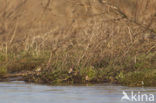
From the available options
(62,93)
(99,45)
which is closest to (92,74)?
(99,45)

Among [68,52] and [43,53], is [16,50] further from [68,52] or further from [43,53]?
[68,52]

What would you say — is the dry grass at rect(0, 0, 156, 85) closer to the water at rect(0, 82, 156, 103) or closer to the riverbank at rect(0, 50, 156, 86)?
the riverbank at rect(0, 50, 156, 86)

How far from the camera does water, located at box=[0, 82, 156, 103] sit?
972 cm

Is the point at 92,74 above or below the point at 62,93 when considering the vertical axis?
above

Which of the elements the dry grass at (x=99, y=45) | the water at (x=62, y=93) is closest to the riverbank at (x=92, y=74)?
the dry grass at (x=99, y=45)

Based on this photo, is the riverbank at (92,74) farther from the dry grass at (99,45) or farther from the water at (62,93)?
the water at (62,93)

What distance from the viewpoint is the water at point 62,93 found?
31.9ft

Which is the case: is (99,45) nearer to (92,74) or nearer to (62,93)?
(92,74)

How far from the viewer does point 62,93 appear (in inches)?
426

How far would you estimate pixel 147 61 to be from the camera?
46.1ft

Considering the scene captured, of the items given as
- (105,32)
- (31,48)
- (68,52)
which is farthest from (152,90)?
(31,48)

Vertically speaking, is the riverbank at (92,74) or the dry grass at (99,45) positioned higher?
the dry grass at (99,45)

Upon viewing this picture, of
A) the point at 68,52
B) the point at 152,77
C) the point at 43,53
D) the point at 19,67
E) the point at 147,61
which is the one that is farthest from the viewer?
the point at 43,53

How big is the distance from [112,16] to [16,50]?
5.26 m
